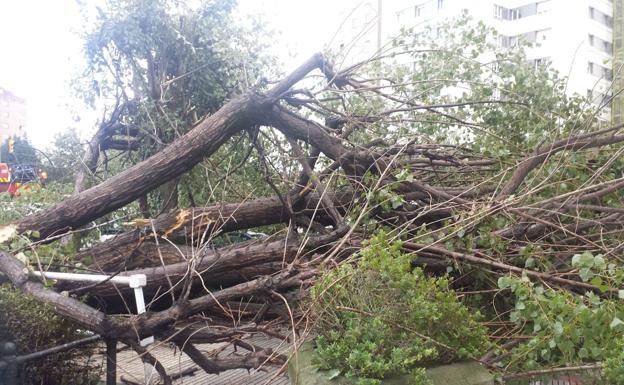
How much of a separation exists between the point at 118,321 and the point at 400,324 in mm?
1510

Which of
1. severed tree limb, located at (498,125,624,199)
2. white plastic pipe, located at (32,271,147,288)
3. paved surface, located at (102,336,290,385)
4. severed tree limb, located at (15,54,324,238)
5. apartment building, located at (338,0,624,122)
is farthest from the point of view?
apartment building, located at (338,0,624,122)

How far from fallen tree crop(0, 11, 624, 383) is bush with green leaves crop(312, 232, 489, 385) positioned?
194 millimetres

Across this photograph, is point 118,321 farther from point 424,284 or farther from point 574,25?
Result: point 574,25

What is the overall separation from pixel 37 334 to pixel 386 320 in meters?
2.20

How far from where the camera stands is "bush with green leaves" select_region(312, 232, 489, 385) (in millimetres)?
2605

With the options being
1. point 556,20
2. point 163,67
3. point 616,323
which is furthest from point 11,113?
point 556,20

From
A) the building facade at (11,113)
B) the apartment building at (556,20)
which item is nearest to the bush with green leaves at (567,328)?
the building facade at (11,113)

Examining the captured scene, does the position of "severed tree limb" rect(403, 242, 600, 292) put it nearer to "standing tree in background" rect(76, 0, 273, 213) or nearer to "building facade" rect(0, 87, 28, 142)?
"standing tree in background" rect(76, 0, 273, 213)

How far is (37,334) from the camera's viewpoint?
11.0ft

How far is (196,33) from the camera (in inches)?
245

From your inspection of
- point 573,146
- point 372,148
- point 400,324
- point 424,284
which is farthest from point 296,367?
point 573,146

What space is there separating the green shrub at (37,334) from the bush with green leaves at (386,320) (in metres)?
1.77

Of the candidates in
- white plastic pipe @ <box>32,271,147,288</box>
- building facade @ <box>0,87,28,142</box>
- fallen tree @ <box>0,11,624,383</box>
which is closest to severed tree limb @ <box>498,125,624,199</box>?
fallen tree @ <box>0,11,624,383</box>

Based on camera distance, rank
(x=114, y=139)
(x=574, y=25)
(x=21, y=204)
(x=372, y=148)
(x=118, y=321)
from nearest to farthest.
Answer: (x=118, y=321) → (x=372, y=148) → (x=21, y=204) → (x=114, y=139) → (x=574, y=25)
